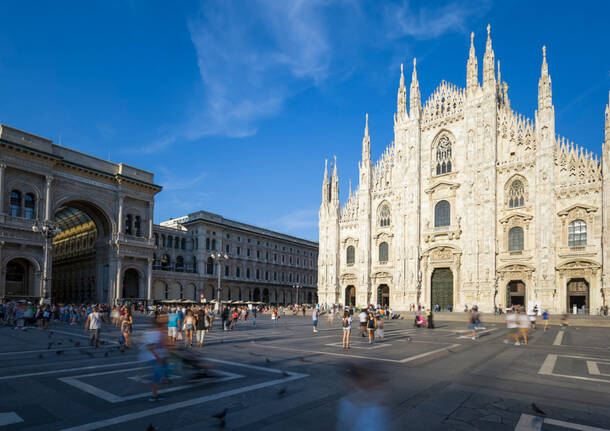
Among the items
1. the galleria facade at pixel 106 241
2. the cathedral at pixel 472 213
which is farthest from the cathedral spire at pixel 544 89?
the galleria facade at pixel 106 241

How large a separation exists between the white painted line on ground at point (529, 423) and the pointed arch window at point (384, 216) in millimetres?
44459

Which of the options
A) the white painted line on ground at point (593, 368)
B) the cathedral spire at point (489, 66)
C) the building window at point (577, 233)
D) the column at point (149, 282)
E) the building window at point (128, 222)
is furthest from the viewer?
the column at point (149, 282)

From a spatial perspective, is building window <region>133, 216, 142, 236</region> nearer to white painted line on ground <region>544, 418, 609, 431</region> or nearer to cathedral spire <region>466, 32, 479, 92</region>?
cathedral spire <region>466, 32, 479, 92</region>

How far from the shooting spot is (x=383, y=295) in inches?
2002

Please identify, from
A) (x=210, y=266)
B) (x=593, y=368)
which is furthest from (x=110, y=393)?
(x=210, y=266)

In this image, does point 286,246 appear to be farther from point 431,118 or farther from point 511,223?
point 511,223

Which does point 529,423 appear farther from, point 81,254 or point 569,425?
point 81,254

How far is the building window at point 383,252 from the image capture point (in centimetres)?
5081

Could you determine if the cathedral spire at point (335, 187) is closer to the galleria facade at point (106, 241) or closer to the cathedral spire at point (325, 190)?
the cathedral spire at point (325, 190)

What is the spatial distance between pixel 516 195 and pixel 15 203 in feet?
159

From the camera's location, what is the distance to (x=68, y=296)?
6106 cm

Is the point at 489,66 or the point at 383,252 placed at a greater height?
the point at 489,66

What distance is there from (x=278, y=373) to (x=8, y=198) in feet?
127

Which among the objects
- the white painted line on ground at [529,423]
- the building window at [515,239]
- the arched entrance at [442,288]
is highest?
the building window at [515,239]
